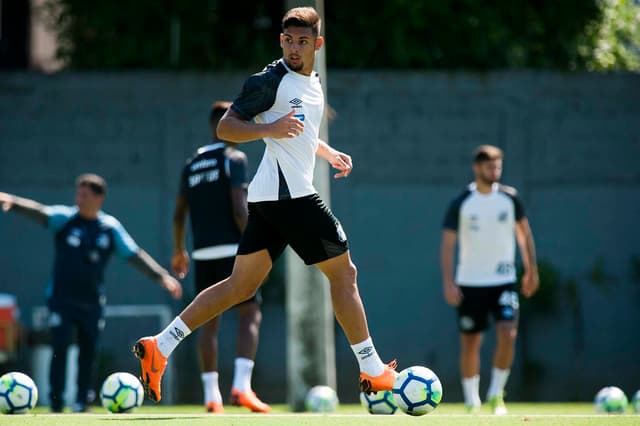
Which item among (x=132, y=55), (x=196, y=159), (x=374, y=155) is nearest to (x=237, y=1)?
(x=132, y=55)

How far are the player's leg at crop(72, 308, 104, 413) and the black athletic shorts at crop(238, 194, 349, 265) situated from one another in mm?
3880

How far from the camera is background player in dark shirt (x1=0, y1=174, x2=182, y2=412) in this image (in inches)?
398

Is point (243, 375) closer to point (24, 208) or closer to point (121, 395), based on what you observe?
point (121, 395)

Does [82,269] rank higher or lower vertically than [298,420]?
higher

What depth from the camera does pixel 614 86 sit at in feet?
48.6

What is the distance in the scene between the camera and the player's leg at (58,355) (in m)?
9.77

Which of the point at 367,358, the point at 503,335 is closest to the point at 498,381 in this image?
the point at 503,335

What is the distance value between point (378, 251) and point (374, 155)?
116 centimetres

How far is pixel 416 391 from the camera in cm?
703

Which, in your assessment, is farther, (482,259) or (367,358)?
(482,259)

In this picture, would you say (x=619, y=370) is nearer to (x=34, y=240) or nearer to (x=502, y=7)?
(x=502, y=7)

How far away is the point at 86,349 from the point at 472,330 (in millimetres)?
3312

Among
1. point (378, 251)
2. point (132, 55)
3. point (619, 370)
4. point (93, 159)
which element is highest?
point (132, 55)

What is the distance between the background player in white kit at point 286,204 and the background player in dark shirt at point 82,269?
10.8 ft
